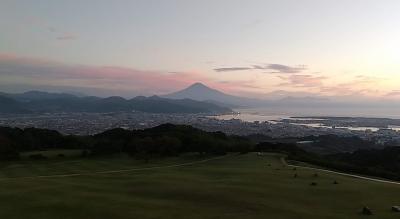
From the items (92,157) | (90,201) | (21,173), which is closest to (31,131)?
(92,157)

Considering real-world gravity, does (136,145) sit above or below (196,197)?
below

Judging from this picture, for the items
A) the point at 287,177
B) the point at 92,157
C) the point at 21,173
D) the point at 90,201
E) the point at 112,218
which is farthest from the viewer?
the point at 92,157

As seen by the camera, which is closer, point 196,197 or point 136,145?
point 196,197

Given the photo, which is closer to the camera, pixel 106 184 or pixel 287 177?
pixel 106 184

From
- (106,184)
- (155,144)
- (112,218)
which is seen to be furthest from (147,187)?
(155,144)

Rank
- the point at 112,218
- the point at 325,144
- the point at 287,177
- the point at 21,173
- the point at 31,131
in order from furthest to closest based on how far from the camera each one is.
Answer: the point at 325,144, the point at 31,131, the point at 21,173, the point at 287,177, the point at 112,218

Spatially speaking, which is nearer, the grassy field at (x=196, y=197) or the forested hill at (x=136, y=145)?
the grassy field at (x=196, y=197)

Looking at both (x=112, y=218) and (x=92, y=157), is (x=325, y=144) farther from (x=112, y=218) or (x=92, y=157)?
(x=112, y=218)
